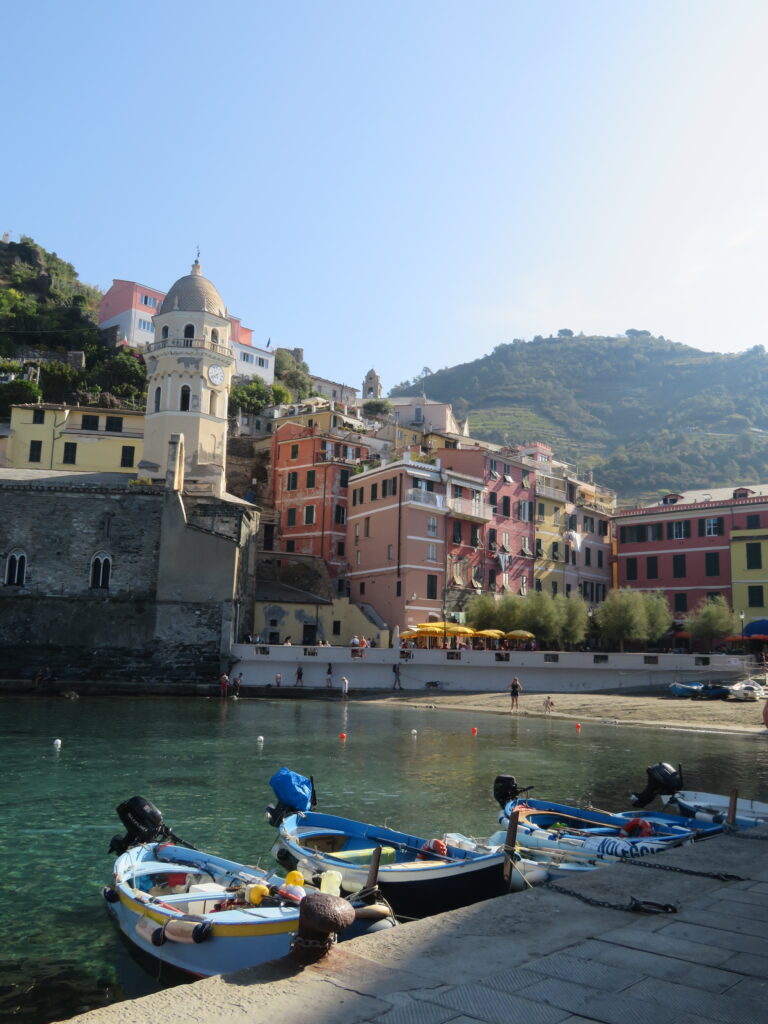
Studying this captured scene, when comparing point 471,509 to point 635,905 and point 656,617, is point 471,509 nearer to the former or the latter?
point 656,617

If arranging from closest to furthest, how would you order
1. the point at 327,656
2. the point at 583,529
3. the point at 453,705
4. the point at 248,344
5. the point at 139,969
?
the point at 139,969 → the point at 453,705 → the point at 327,656 → the point at 583,529 → the point at 248,344

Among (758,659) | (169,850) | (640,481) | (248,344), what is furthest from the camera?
(640,481)

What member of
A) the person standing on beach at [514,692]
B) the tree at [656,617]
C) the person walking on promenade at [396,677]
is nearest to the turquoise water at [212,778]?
the person standing on beach at [514,692]

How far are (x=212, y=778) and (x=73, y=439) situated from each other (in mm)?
45559

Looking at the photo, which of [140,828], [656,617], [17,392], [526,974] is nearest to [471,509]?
[656,617]

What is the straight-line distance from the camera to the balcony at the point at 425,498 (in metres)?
52.4

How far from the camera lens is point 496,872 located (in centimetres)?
1066

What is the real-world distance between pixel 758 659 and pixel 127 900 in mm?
46132

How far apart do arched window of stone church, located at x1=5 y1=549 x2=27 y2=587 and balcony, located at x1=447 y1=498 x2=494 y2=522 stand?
25.8 m

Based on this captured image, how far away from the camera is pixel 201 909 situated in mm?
9922

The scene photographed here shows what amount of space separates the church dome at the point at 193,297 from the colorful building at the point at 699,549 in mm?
35598

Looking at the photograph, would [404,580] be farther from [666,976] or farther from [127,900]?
[666,976]

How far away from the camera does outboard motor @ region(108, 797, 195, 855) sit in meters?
Answer: 12.6

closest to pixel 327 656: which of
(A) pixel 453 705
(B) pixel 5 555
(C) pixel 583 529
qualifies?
(A) pixel 453 705
